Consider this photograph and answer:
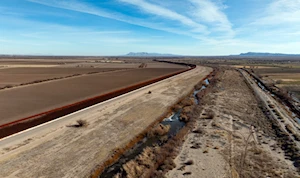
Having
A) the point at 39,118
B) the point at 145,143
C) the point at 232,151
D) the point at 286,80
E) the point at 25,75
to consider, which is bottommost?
the point at 25,75

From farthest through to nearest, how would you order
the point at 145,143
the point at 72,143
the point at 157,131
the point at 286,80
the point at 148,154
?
1. the point at 286,80
2. the point at 157,131
3. the point at 145,143
4. the point at 72,143
5. the point at 148,154

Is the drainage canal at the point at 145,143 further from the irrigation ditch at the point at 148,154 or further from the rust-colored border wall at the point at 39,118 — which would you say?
the rust-colored border wall at the point at 39,118

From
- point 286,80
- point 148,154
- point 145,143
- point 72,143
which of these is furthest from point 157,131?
point 286,80

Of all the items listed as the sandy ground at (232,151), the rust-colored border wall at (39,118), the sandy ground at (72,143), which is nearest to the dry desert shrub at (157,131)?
the sandy ground at (72,143)

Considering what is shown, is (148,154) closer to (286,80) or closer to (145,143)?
(145,143)

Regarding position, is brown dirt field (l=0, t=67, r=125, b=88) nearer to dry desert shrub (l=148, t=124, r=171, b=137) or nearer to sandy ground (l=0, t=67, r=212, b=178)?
sandy ground (l=0, t=67, r=212, b=178)

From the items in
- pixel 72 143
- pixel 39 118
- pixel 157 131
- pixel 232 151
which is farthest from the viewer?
pixel 39 118
